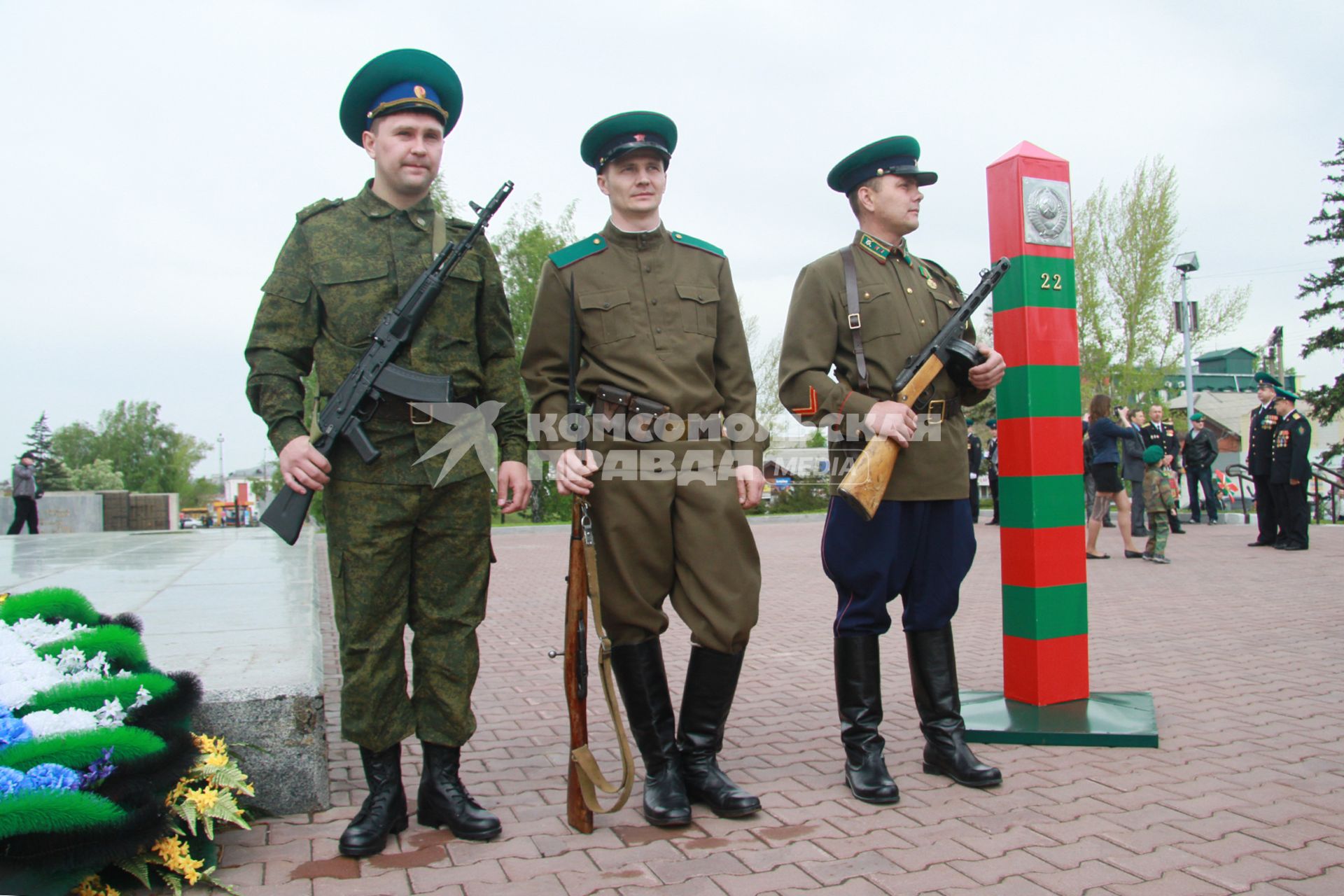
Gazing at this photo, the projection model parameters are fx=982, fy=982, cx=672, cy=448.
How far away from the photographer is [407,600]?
3.09 m

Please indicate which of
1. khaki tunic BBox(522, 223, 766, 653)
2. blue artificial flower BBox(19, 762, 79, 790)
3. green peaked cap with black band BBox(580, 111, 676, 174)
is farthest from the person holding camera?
blue artificial flower BBox(19, 762, 79, 790)

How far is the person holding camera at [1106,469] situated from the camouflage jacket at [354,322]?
9.41 meters

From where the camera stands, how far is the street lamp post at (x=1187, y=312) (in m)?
23.0

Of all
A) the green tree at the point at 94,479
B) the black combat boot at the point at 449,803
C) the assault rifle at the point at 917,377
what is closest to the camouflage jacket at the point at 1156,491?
the assault rifle at the point at 917,377

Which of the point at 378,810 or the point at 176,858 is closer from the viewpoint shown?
the point at 176,858

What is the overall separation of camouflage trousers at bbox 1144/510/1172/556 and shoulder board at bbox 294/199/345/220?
1019 centimetres

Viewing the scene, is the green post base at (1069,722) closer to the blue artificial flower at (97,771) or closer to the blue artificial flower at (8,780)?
the blue artificial flower at (97,771)

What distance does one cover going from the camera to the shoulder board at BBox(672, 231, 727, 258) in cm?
344


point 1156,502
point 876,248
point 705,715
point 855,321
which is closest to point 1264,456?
point 1156,502

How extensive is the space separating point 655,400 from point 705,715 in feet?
3.46

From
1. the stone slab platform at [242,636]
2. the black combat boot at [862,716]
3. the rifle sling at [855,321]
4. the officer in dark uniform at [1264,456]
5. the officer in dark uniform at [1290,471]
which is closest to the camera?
the stone slab platform at [242,636]

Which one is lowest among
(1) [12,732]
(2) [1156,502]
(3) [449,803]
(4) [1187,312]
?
(3) [449,803]

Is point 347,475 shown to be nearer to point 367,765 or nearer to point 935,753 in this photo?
point 367,765

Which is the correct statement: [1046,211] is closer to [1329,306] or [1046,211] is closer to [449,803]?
[449,803]
